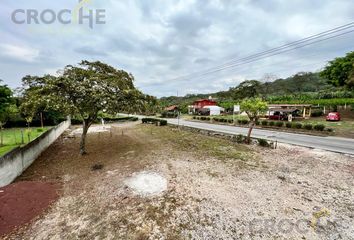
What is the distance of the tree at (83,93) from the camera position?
9062 mm

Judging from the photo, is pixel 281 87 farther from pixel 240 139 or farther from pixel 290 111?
pixel 240 139

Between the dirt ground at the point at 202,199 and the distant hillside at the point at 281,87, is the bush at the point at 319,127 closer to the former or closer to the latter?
the dirt ground at the point at 202,199

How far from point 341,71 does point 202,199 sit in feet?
111

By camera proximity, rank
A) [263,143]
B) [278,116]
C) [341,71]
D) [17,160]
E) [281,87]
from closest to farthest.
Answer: [17,160], [263,143], [341,71], [278,116], [281,87]

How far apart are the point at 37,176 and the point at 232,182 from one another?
8.16 meters

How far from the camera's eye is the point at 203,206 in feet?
17.9

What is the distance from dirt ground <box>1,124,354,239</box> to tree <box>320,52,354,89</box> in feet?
76.0

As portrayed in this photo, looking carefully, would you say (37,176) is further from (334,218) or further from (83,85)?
(334,218)

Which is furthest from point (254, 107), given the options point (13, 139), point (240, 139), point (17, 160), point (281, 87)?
point (281, 87)

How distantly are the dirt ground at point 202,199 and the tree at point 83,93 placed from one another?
289cm

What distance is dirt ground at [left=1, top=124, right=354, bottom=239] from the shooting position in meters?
4.43

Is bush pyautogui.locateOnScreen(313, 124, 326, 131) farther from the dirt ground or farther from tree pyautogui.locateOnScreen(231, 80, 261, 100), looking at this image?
tree pyautogui.locateOnScreen(231, 80, 261, 100)

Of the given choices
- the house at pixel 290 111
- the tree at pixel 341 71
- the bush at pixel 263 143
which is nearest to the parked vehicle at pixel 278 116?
the house at pixel 290 111

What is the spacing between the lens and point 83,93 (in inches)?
372
